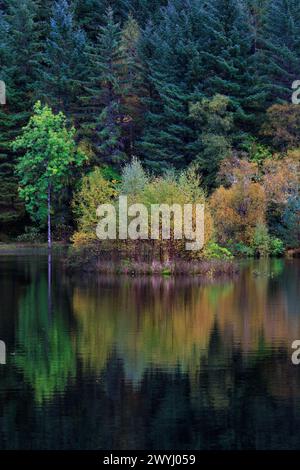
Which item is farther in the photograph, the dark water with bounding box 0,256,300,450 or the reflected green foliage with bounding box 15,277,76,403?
the reflected green foliage with bounding box 15,277,76,403

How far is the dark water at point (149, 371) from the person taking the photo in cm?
1159

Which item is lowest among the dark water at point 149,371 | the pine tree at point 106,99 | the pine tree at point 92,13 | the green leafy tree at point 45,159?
the dark water at point 149,371

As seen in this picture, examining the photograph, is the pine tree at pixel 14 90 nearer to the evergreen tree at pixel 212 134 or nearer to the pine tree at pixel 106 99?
the pine tree at pixel 106 99

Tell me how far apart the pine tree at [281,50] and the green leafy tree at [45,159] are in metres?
11.6

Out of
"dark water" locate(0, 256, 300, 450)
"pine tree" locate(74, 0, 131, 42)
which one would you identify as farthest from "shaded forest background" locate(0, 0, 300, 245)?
"dark water" locate(0, 256, 300, 450)

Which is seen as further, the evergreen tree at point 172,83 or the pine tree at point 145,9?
the pine tree at point 145,9

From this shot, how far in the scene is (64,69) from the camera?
2092 inches

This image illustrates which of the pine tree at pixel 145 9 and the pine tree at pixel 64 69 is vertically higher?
the pine tree at pixel 145 9

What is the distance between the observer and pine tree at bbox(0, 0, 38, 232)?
52719 mm

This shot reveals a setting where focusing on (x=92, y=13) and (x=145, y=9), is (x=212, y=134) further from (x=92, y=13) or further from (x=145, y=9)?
(x=92, y=13)

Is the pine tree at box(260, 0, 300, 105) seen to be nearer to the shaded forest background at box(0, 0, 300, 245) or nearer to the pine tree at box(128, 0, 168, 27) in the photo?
the shaded forest background at box(0, 0, 300, 245)

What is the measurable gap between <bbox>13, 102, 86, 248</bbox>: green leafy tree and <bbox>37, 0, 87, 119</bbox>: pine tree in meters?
1.93

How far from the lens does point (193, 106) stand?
4916cm

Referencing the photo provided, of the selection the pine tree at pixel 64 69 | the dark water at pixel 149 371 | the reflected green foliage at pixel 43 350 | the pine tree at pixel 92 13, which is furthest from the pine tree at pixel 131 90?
the reflected green foliage at pixel 43 350
